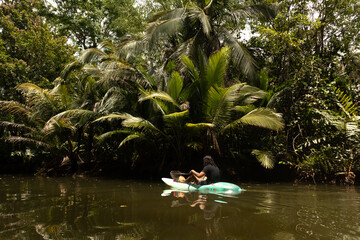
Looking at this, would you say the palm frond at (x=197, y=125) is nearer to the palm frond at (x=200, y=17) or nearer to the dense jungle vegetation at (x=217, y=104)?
the dense jungle vegetation at (x=217, y=104)

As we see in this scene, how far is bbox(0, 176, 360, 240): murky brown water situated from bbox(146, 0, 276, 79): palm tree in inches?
257

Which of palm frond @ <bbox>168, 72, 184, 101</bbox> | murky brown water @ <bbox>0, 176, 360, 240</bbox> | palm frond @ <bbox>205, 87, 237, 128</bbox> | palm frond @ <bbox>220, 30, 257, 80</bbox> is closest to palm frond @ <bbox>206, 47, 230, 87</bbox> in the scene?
palm frond @ <bbox>205, 87, 237, 128</bbox>

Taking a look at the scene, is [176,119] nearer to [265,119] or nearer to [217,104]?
[217,104]

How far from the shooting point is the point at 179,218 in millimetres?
3859

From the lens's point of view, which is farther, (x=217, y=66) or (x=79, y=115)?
(x=79, y=115)

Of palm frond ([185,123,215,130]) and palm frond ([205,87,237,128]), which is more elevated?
palm frond ([205,87,237,128])

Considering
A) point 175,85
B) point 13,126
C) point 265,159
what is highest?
point 175,85

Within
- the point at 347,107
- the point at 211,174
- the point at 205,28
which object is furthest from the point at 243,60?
the point at 211,174

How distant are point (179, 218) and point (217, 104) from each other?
5209 millimetres

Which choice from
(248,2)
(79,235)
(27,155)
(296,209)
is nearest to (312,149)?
(296,209)

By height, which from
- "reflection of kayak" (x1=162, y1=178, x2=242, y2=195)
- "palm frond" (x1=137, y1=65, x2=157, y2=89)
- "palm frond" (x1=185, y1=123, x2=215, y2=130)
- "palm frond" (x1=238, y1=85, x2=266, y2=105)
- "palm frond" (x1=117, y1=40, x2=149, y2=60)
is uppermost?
"palm frond" (x1=117, y1=40, x2=149, y2=60)

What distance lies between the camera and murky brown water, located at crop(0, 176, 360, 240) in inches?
123

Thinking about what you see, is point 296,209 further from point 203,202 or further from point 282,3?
point 282,3

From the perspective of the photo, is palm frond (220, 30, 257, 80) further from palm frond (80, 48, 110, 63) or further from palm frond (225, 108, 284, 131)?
palm frond (80, 48, 110, 63)
